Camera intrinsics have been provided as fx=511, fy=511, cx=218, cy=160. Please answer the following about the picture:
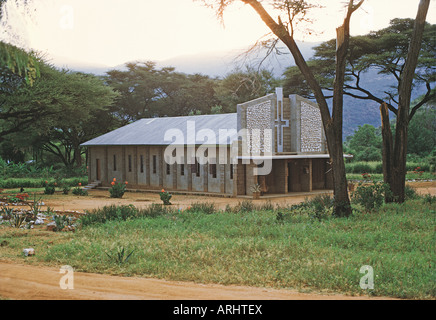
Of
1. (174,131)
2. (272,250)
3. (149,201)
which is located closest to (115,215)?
(272,250)

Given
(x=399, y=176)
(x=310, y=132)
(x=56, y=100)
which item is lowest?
(x=399, y=176)

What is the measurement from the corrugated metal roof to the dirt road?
56.7ft

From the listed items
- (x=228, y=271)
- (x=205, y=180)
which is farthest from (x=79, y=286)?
(x=205, y=180)

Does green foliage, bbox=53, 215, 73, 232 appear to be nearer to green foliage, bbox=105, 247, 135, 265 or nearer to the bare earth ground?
green foliage, bbox=105, 247, 135, 265

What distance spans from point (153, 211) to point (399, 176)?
8949 mm

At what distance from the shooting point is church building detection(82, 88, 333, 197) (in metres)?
26.0

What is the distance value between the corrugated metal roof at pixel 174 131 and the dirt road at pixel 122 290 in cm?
1728

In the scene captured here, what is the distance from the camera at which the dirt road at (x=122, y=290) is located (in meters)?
7.91

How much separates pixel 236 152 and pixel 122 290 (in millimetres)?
17665

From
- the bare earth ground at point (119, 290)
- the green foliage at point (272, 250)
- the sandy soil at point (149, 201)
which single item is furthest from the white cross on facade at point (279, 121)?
the bare earth ground at point (119, 290)

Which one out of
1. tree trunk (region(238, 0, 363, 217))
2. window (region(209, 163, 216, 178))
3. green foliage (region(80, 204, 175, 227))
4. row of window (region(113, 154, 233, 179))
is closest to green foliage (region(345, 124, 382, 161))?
row of window (region(113, 154, 233, 179))

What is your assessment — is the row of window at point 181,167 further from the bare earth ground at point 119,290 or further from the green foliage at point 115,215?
the bare earth ground at point 119,290

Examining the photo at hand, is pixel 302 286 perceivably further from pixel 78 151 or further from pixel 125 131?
pixel 78 151
